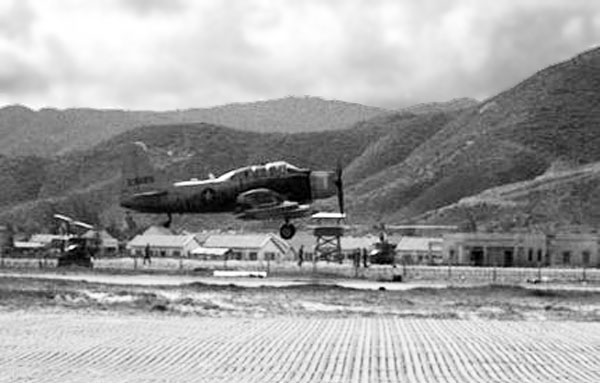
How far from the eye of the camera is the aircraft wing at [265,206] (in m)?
51.7

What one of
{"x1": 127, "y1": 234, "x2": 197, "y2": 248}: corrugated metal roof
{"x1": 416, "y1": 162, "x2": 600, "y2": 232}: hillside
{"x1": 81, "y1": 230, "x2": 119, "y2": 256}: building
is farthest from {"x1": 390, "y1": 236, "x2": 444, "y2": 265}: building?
{"x1": 81, "y1": 230, "x2": 119, "y2": 256}: building

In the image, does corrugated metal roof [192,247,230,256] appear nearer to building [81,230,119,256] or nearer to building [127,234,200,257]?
building [127,234,200,257]

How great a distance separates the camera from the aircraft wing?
169ft

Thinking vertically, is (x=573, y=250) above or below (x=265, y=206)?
below

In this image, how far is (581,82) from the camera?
184 meters

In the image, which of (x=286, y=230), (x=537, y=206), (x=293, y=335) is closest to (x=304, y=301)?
(x=286, y=230)

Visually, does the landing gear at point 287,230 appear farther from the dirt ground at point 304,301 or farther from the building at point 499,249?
the building at point 499,249

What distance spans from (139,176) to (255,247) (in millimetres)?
57946

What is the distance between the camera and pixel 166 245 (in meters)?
120

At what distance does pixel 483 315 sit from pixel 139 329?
15026mm

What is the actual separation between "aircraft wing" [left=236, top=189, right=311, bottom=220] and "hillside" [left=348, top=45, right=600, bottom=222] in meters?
103

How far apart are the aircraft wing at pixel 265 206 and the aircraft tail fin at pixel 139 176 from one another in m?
4.66

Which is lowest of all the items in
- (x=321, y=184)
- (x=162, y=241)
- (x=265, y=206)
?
(x=162, y=241)

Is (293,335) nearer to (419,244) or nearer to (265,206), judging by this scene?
(265,206)
